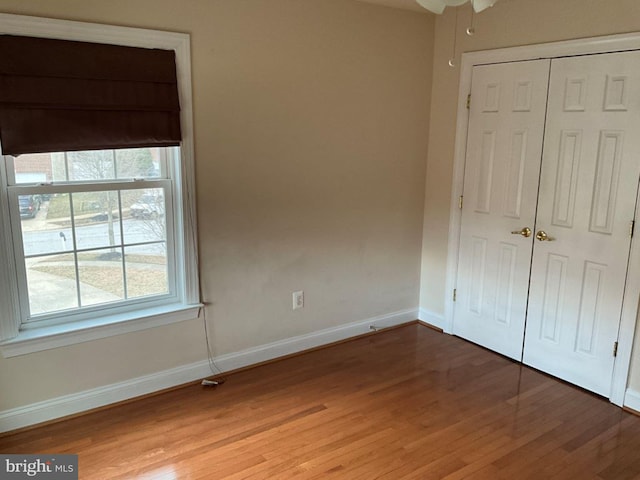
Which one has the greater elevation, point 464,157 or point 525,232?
point 464,157

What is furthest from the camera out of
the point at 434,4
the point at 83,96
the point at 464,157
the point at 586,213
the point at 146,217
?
the point at 464,157

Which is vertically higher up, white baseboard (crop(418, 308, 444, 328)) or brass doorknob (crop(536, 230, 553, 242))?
brass doorknob (crop(536, 230, 553, 242))

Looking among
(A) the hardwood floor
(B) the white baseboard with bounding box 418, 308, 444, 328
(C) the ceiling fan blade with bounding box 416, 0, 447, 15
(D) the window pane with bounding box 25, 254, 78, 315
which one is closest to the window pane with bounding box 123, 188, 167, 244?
(D) the window pane with bounding box 25, 254, 78, 315

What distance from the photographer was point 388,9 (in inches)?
144

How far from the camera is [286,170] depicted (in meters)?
3.39

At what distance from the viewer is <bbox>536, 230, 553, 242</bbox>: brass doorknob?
11.0ft

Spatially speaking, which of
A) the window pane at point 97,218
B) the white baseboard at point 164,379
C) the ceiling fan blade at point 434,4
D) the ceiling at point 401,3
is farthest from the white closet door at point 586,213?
the window pane at point 97,218

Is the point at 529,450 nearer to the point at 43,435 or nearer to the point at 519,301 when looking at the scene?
the point at 519,301

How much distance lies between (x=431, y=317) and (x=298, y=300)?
1265 millimetres

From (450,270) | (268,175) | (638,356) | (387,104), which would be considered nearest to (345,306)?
(450,270)

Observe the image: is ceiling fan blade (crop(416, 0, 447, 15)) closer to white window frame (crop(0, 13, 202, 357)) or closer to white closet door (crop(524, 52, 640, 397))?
white window frame (crop(0, 13, 202, 357))

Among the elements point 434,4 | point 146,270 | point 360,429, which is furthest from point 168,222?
point 434,4

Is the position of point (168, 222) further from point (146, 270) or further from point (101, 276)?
point (101, 276)

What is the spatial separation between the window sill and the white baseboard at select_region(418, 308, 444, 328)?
2.00m
